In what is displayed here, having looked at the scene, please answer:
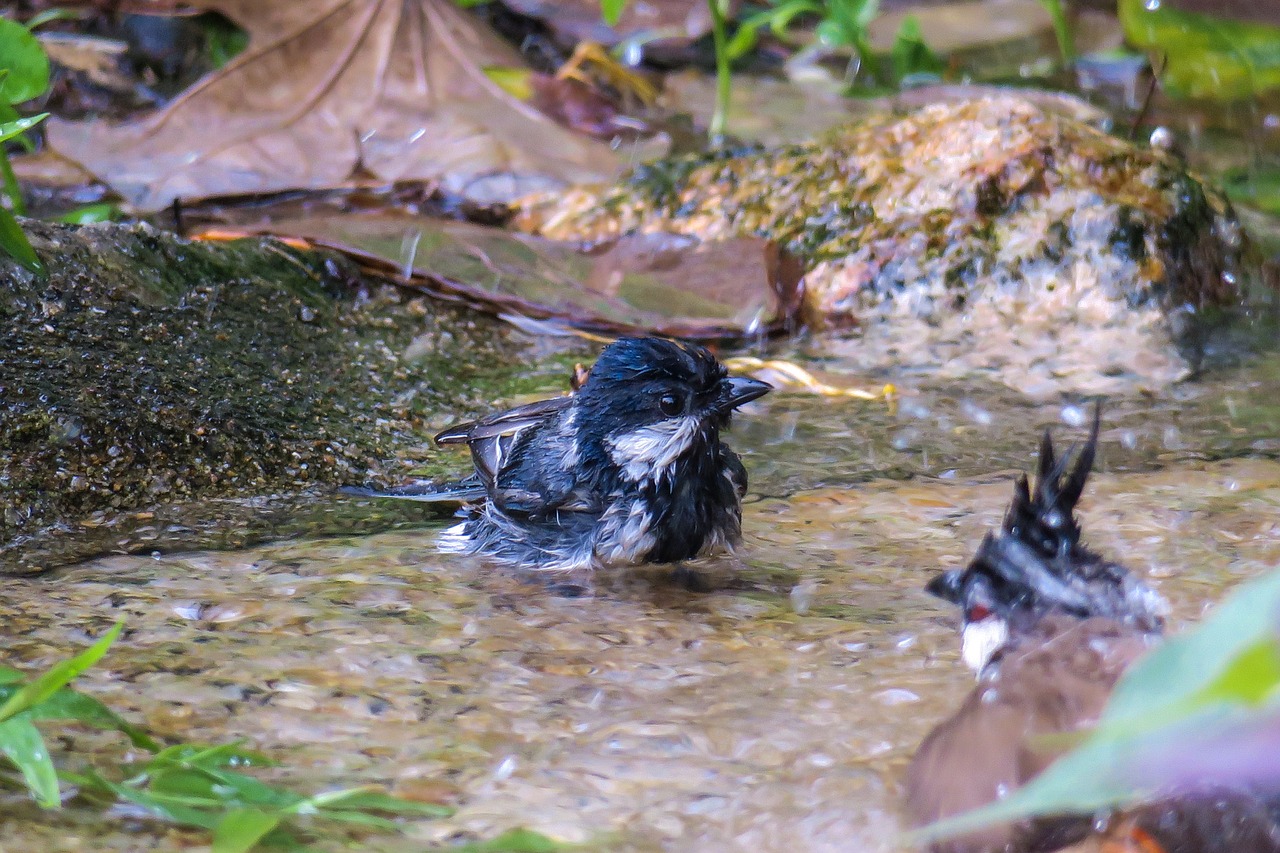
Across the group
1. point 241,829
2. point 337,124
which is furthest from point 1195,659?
point 337,124

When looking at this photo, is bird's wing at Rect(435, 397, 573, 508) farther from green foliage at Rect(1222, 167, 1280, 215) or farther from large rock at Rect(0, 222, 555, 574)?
green foliage at Rect(1222, 167, 1280, 215)

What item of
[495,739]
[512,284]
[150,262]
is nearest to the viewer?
[495,739]

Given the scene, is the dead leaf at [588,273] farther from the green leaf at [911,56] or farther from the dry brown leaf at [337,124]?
the green leaf at [911,56]

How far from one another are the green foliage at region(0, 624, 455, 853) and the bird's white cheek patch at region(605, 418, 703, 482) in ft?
4.98

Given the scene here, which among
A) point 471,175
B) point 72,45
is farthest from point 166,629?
point 72,45

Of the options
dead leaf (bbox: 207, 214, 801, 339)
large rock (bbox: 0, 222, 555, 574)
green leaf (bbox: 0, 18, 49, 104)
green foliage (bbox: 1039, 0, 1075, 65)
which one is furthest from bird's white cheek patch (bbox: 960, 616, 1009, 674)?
green foliage (bbox: 1039, 0, 1075, 65)

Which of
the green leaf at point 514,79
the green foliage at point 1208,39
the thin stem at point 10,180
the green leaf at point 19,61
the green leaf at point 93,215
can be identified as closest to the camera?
the green leaf at point 19,61

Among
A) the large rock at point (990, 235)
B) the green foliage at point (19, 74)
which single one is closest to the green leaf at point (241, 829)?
the green foliage at point (19, 74)

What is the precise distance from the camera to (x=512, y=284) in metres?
4.80

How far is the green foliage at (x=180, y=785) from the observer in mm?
1732

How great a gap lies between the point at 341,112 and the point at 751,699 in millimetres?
4420

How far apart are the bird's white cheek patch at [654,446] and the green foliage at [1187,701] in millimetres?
2449

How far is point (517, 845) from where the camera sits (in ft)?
5.79

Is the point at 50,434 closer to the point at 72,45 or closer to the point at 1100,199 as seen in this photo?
the point at 1100,199
